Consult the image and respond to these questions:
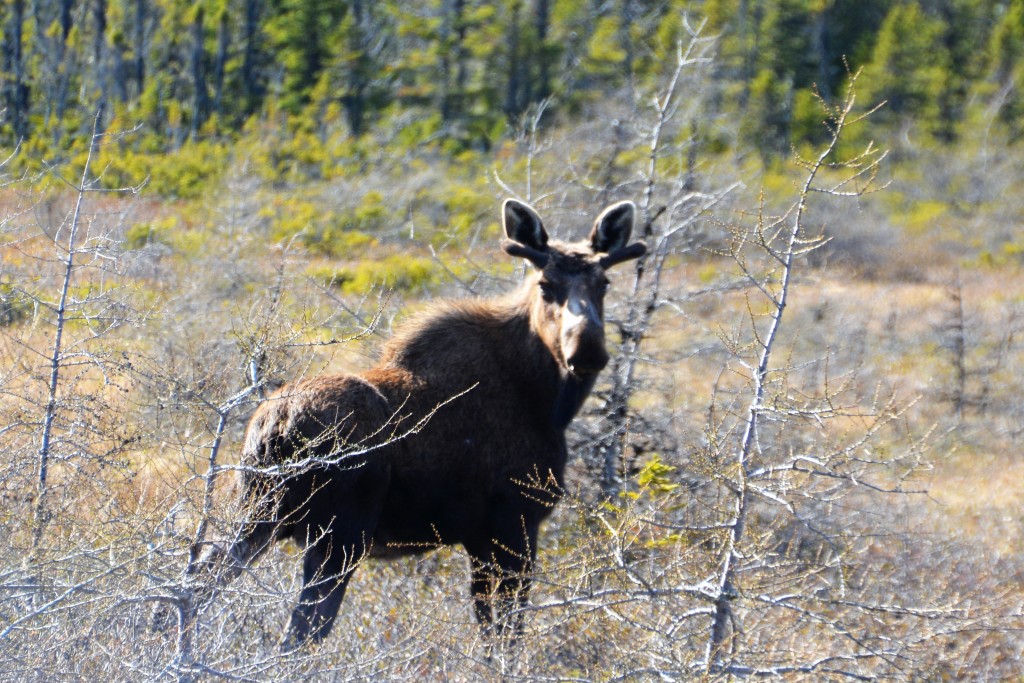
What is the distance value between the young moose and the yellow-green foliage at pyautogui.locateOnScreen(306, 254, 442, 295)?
6731 millimetres

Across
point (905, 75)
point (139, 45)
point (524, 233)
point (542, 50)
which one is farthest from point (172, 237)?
point (905, 75)

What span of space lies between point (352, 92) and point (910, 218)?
63.0ft

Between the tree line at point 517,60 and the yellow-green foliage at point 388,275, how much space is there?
295 inches

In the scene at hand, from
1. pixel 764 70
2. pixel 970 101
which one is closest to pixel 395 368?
pixel 764 70

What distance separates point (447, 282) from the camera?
12820mm

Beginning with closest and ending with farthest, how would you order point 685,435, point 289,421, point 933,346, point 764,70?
point 289,421, point 685,435, point 933,346, point 764,70

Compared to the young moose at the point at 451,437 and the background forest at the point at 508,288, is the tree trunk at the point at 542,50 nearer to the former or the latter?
the background forest at the point at 508,288

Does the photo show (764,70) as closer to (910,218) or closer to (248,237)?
(910,218)

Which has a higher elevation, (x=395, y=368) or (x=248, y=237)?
(x=395, y=368)

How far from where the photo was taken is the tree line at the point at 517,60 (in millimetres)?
28984

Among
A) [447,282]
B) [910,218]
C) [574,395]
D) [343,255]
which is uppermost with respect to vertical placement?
[574,395]

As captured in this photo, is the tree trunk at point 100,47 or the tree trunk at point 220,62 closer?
the tree trunk at point 100,47

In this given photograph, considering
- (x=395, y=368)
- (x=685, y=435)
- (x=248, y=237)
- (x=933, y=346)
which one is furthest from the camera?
(x=933, y=346)

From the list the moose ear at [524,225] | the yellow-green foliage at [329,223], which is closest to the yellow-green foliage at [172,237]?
the yellow-green foliage at [329,223]
